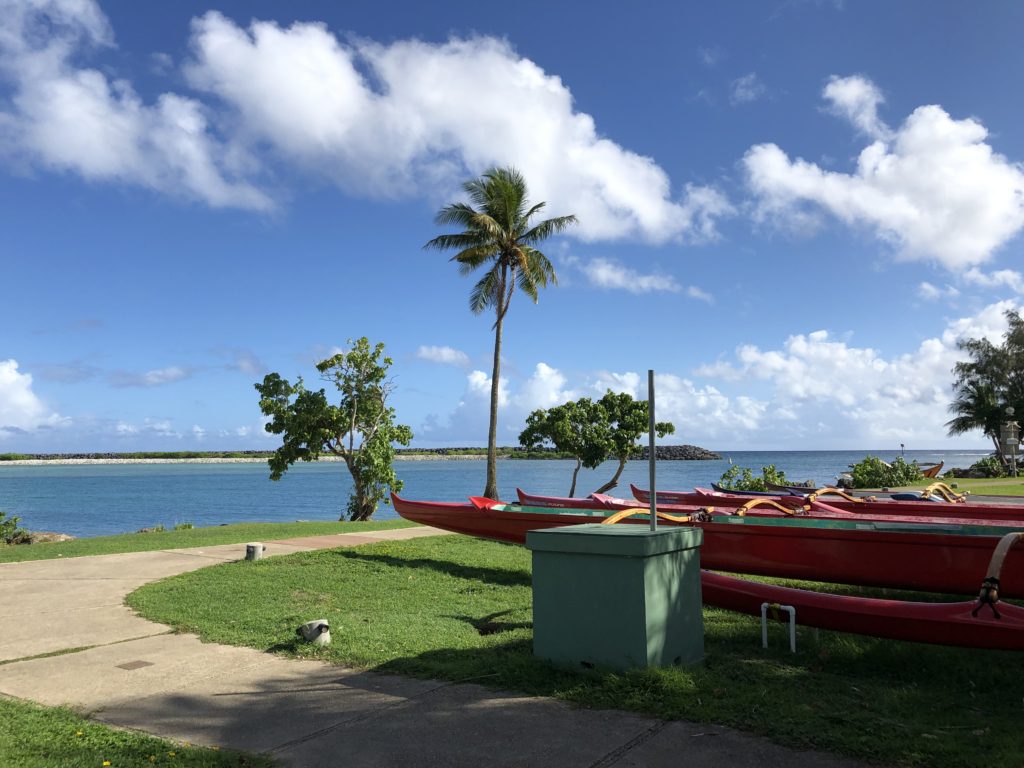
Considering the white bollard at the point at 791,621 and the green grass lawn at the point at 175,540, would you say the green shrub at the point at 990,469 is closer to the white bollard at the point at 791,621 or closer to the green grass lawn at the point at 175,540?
the green grass lawn at the point at 175,540

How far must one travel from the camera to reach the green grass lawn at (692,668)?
3.64 metres

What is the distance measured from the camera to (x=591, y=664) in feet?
14.9

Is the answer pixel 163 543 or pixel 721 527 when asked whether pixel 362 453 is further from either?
pixel 721 527

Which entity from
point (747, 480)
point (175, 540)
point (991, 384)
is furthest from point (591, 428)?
point (991, 384)

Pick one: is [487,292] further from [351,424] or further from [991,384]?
[991,384]

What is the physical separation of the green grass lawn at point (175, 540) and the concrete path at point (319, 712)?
606 cm

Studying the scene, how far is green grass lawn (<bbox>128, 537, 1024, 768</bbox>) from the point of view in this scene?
143 inches

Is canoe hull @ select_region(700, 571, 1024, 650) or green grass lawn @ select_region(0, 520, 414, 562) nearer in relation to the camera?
canoe hull @ select_region(700, 571, 1024, 650)

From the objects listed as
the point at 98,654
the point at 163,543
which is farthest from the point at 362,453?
the point at 98,654

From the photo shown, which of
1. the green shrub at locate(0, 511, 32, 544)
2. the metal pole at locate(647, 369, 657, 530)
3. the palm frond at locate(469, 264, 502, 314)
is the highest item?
the palm frond at locate(469, 264, 502, 314)

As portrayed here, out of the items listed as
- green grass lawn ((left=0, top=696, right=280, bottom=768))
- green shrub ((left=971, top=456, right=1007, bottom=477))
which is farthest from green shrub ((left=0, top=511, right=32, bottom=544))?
green shrub ((left=971, top=456, right=1007, bottom=477))

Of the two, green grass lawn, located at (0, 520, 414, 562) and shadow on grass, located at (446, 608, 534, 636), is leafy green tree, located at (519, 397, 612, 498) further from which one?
shadow on grass, located at (446, 608, 534, 636)

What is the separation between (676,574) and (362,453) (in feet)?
66.3

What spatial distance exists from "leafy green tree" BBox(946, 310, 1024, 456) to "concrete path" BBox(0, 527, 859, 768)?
57513mm
